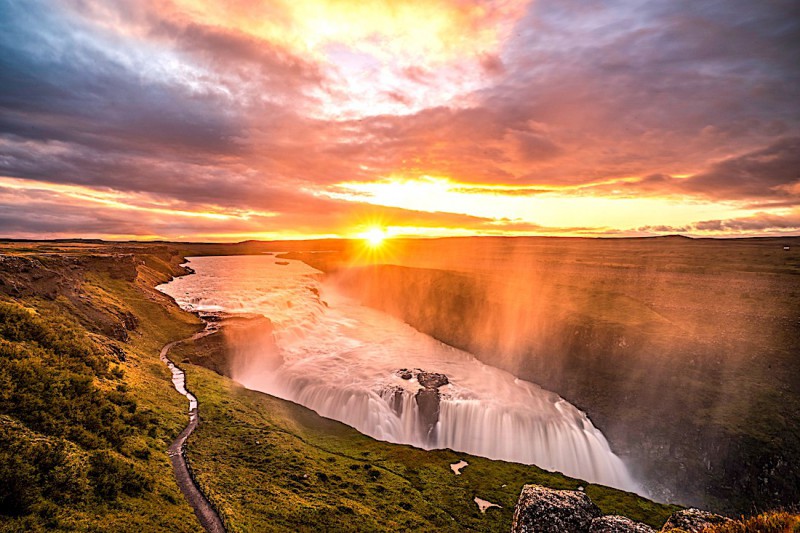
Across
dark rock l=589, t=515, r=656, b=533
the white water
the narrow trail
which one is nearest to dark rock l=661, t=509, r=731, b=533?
dark rock l=589, t=515, r=656, b=533

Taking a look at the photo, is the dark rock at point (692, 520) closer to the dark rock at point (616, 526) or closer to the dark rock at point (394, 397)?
the dark rock at point (616, 526)

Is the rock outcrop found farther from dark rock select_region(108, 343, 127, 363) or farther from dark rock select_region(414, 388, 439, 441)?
dark rock select_region(108, 343, 127, 363)

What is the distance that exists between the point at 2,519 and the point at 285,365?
4904 centimetres

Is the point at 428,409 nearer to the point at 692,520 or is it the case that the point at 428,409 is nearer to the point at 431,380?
the point at 431,380

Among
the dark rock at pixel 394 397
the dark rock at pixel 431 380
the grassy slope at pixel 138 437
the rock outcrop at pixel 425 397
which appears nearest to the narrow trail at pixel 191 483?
the grassy slope at pixel 138 437

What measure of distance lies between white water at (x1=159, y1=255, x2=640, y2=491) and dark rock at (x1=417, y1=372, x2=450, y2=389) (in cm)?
104

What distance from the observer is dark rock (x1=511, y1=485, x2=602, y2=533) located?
1415 cm

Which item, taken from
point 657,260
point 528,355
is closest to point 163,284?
point 528,355

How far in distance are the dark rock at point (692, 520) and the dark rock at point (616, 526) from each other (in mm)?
810

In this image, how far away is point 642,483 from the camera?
3925cm

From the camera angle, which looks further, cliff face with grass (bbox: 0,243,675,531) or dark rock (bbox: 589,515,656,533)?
cliff face with grass (bbox: 0,243,675,531)

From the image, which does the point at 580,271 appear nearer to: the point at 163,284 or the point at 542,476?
the point at 542,476

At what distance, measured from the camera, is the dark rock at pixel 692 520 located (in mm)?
12109

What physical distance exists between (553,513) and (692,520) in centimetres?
459
